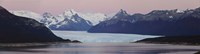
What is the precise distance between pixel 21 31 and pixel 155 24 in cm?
5540

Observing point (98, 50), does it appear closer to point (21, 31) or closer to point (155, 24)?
point (21, 31)

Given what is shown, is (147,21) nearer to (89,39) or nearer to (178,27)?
(178,27)

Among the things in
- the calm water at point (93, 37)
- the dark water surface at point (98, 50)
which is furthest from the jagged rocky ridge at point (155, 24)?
the dark water surface at point (98, 50)

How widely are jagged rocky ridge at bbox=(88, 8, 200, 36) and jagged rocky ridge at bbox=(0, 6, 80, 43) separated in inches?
595

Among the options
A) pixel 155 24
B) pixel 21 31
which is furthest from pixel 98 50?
pixel 155 24

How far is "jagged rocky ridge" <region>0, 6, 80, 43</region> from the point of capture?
Answer: 445 feet

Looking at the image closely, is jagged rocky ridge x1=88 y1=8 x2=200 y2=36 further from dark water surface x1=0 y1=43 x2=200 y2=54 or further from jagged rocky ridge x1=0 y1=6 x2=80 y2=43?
dark water surface x1=0 y1=43 x2=200 y2=54

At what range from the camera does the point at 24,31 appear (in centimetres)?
14650

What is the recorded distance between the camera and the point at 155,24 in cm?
17775

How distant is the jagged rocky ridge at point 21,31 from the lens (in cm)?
13550

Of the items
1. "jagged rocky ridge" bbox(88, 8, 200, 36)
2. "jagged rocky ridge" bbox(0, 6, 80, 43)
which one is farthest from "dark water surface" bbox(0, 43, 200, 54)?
"jagged rocky ridge" bbox(88, 8, 200, 36)

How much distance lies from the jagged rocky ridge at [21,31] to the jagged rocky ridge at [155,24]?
49.6 feet

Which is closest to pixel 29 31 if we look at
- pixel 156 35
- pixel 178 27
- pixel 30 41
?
pixel 30 41

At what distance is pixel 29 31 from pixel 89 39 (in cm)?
3451
